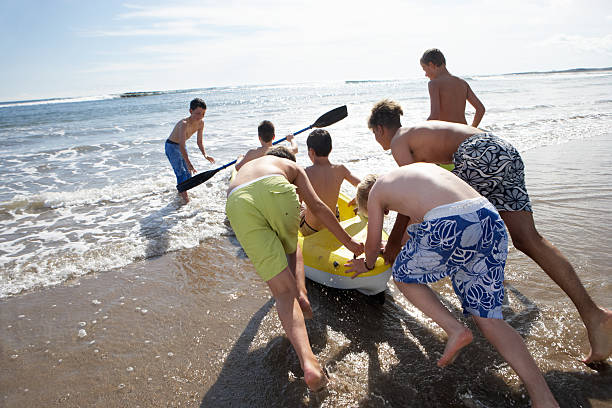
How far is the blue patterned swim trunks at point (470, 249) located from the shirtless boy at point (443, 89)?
7.72 ft

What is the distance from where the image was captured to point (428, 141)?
8.89 feet

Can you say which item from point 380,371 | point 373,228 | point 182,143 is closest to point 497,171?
point 373,228

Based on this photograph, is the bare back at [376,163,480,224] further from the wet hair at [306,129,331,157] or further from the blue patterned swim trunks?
the wet hair at [306,129,331,157]

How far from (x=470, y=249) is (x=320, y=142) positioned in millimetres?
1980

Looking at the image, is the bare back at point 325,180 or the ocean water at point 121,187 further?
the ocean water at point 121,187

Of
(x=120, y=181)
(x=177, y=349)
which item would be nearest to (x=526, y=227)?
(x=177, y=349)

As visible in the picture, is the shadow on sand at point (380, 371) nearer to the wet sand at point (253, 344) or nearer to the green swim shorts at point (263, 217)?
the wet sand at point (253, 344)

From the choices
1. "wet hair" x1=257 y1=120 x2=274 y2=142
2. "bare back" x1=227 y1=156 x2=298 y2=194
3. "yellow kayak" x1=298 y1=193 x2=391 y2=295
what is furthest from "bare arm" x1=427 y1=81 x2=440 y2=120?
"wet hair" x1=257 y1=120 x2=274 y2=142

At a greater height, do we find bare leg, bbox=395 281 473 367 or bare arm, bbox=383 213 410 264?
bare arm, bbox=383 213 410 264

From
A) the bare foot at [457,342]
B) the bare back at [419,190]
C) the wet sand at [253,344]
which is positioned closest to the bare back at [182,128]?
the wet sand at [253,344]

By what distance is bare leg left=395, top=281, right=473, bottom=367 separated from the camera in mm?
1925

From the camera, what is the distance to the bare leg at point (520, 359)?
179 centimetres

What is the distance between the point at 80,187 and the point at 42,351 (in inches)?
220

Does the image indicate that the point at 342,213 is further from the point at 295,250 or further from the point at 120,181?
the point at 120,181
